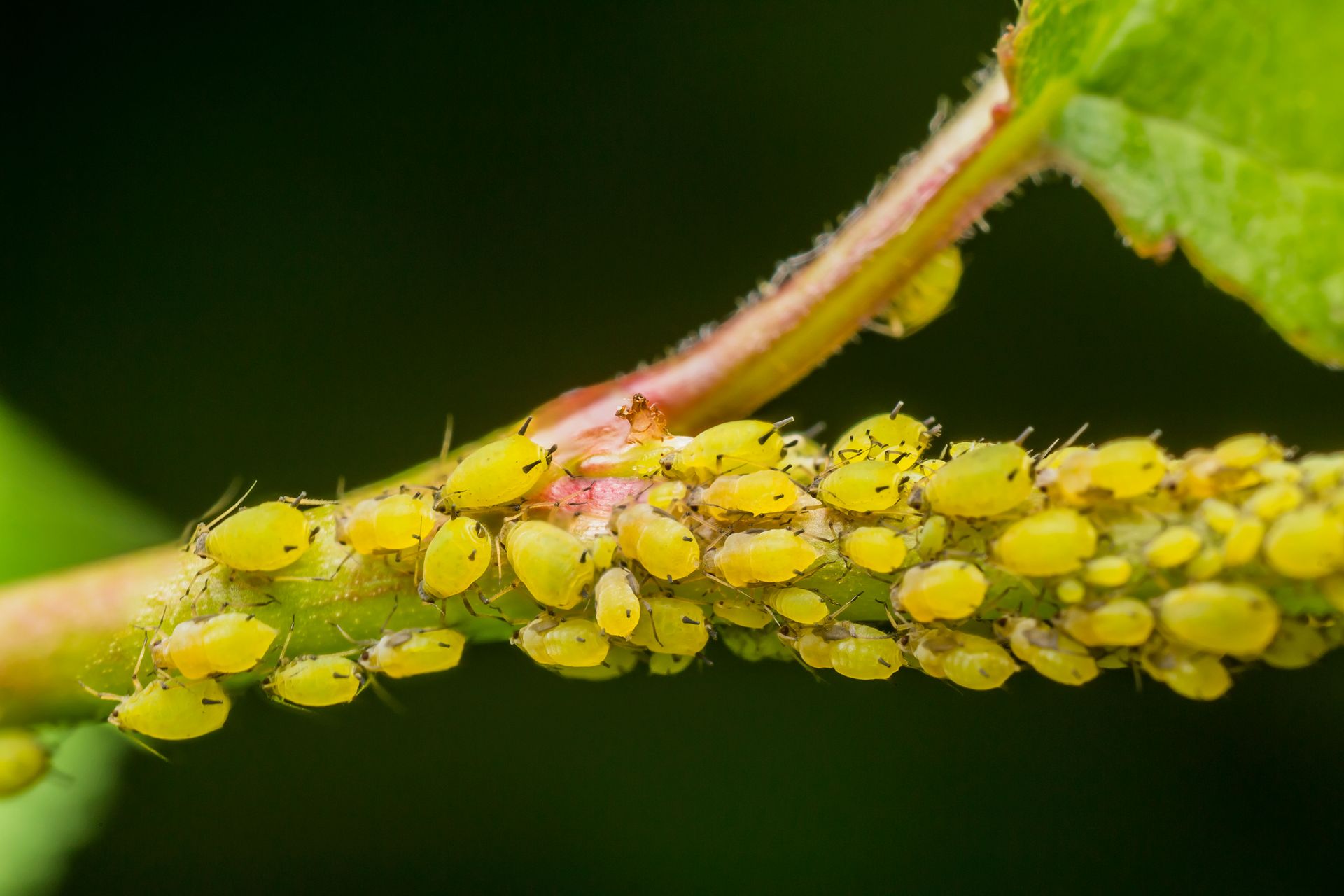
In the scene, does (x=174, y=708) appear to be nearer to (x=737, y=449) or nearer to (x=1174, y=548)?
(x=737, y=449)

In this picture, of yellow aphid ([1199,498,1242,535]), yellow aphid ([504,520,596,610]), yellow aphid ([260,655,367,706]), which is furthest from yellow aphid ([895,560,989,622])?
yellow aphid ([260,655,367,706])

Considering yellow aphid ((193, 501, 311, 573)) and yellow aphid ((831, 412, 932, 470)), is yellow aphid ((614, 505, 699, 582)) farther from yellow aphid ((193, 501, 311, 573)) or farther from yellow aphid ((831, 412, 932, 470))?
yellow aphid ((193, 501, 311, 573))

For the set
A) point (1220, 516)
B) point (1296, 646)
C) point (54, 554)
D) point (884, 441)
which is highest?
point (54, 554)

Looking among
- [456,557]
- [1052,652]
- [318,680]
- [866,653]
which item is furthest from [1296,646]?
[318,680]

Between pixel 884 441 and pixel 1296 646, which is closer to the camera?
pixel 1296 646

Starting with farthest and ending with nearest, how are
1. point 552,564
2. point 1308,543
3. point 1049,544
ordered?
point 552,564
point 1049,544
point 1308,543

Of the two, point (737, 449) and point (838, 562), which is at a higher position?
point (737, 449)
